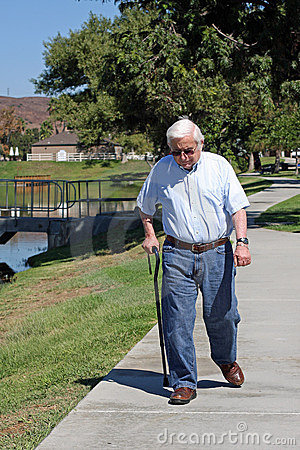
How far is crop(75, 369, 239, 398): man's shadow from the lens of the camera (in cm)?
485

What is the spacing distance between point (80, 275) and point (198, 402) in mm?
10326

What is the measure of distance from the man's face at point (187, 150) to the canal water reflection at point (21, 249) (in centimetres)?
1536

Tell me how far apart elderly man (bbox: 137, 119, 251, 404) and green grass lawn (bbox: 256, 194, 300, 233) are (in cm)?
1218

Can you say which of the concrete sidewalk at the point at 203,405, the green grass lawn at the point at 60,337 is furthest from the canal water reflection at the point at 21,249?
the concrete sidewalk at the point at 203,405

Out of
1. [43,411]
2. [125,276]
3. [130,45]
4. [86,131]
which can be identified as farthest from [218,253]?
[86,131]

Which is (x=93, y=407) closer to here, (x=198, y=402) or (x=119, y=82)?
(x=198, y=402)

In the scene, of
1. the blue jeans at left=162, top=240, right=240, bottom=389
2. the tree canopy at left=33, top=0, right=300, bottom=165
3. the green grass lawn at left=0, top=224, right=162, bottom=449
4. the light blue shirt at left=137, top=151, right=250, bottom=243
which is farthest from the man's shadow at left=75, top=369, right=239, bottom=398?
the tree canopy at left=33, top=0, right=300, bottom=165

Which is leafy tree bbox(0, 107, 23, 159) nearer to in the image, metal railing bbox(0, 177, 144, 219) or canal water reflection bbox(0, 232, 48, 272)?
metal railing bbox(0, 177, 144, 219)

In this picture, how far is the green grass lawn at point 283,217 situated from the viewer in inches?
679

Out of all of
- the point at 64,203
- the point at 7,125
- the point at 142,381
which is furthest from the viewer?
the point at 7,125

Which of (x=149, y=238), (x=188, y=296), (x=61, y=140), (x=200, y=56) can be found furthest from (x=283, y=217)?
(x=61, y=140)

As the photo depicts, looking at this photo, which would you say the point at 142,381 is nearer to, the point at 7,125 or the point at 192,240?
the point at 192,240

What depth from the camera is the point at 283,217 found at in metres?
20.2

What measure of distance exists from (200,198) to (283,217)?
16255mm
